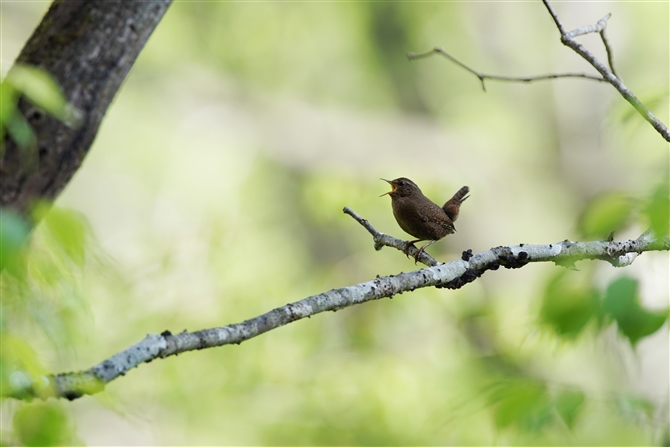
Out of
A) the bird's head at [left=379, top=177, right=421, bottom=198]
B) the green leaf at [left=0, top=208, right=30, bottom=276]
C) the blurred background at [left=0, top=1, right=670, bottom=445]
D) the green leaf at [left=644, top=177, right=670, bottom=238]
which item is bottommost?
the green leaf at [left=0, top=208, right=30, bottom=276]

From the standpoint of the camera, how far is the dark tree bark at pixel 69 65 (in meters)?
2.81

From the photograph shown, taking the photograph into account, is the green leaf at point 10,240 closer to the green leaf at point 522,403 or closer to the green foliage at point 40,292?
the green foliage at point 40,292

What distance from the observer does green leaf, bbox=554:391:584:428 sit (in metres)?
2.16

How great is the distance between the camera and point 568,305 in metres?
2.08

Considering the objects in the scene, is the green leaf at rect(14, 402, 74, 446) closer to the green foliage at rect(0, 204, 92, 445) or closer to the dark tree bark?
the green foliage at rect(0, 204, 92, 445)

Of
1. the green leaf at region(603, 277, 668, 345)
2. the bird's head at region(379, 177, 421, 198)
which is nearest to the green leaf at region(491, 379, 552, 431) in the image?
the green leaf at region(603, 277, 668, 345)

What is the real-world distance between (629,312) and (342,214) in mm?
4506

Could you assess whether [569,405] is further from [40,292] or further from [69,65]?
[69,65]

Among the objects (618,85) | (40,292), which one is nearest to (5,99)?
(40,292)

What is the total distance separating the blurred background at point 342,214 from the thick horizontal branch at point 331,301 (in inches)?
4.6

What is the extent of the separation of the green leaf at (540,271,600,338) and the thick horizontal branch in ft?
0.29

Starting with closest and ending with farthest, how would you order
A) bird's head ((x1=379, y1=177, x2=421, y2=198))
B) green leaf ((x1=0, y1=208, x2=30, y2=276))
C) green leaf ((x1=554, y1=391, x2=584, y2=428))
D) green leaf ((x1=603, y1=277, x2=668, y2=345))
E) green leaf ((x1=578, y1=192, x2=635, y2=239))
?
green leaf ((x1=0, y1=208, x2=30, y2=276)), green leaf ((x1=603, y1=277, x2=668, y2=345)), green leaf ((x1=554, y1=391, x2=584, y2=428)), green leaf ((x1=578, y1=192, x2=635, y2=239)), bird's head ((x1=379, y1=177, x2=421, y2=198))

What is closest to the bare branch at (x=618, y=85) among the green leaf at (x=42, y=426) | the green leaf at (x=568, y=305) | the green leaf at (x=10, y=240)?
the green leaf at (x=568, y=305)

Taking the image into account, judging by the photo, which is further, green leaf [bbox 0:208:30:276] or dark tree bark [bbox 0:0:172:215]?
dark tree bark [bbox 0:0:172:215]
